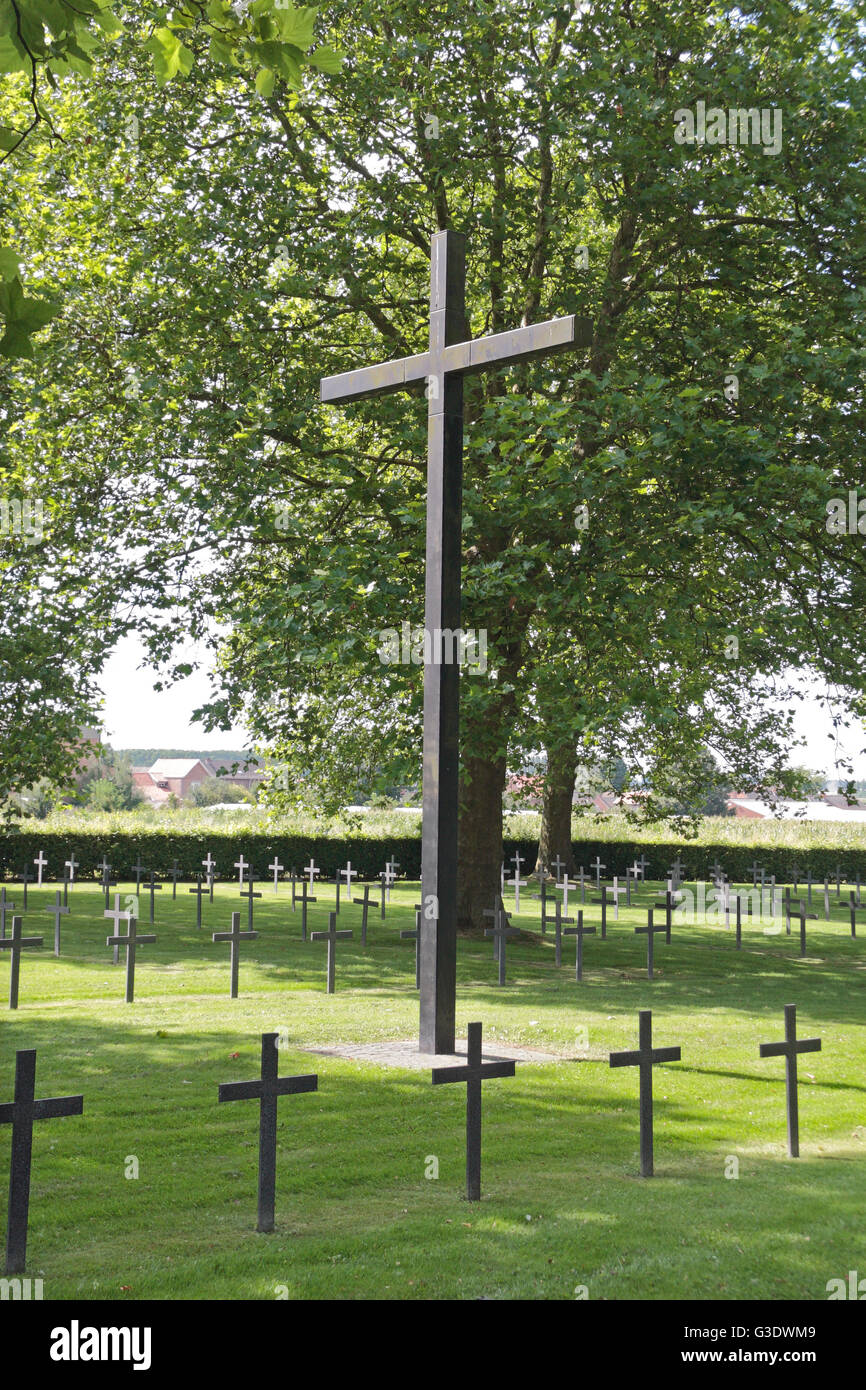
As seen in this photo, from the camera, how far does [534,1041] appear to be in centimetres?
1080

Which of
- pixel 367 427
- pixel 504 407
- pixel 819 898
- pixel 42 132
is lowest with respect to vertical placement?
pixel 819 898

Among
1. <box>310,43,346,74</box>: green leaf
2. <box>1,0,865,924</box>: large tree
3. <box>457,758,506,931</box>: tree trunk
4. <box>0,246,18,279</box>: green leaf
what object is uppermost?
<box>1,0,865,924</box>: large tree

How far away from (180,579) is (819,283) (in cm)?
887

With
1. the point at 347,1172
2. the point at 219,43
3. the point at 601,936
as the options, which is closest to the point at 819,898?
the point at 601,936

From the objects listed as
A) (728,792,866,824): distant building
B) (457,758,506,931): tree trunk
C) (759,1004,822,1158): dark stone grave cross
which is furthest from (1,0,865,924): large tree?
(728,792,866,824): distant building

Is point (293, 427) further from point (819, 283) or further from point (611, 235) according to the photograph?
point (611, 235)

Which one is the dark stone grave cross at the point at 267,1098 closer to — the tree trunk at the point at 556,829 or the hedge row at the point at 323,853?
the tree trunk at the point at 556,829

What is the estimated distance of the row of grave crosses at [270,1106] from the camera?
497cm

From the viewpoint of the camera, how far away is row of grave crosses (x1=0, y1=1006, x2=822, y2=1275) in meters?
4.97

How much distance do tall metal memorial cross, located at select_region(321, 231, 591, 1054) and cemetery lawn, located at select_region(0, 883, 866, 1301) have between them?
114 centimetres

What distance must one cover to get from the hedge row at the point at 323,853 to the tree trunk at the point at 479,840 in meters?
14.7

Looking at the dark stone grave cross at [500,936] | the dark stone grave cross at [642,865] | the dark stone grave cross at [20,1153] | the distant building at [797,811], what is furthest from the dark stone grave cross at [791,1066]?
the dark stone grave cross at [642,865]

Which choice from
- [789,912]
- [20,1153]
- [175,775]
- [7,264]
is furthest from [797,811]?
[175,775]

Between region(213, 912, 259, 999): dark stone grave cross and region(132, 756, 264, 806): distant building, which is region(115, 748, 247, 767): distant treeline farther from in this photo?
region(213, 912, 259, 999): dark stone grave cross
